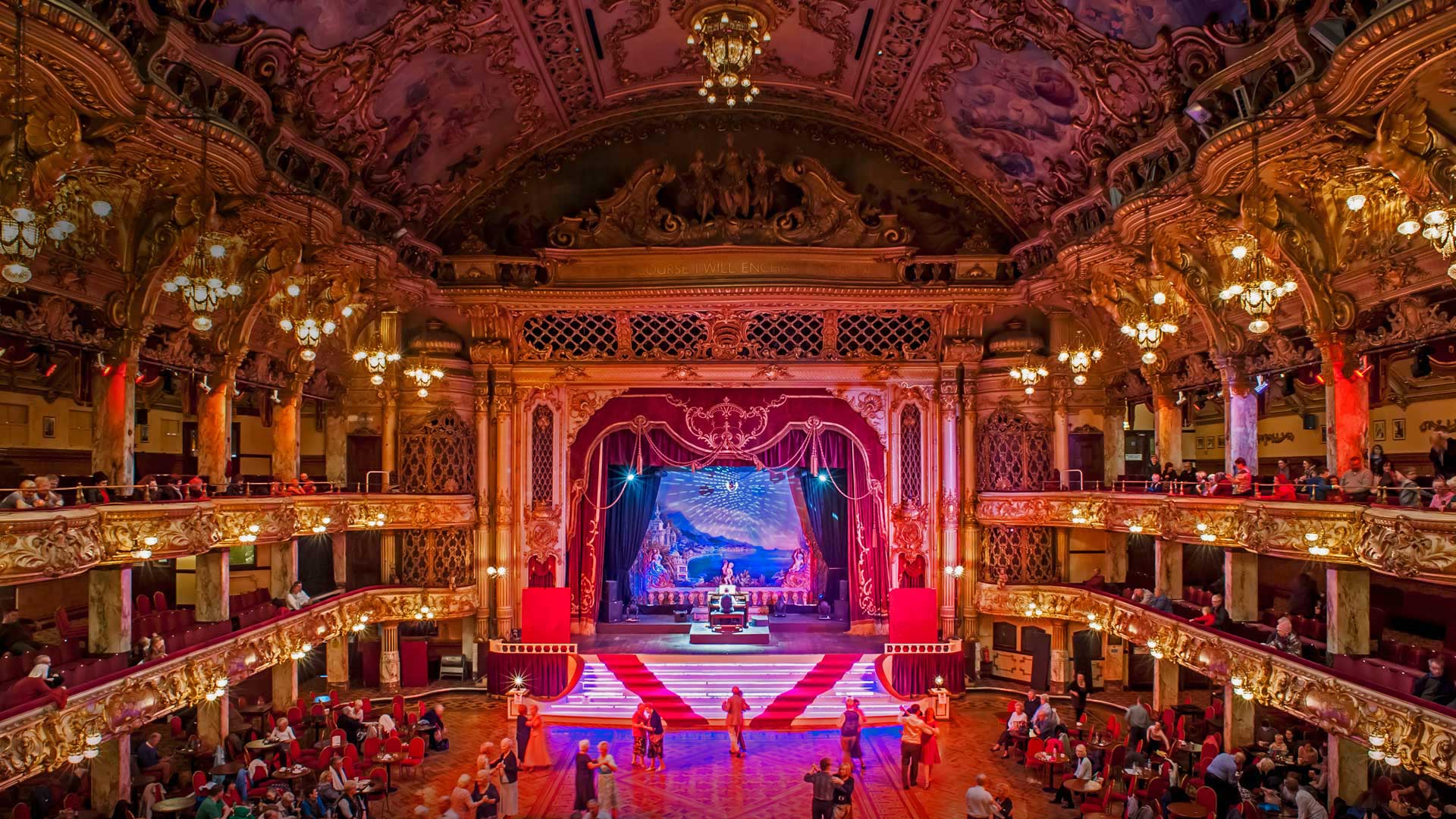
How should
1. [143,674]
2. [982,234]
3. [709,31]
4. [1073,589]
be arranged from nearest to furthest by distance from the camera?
[143,674] → [709,31] → [1073,589] → [982,234]

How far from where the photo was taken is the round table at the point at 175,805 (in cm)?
1218

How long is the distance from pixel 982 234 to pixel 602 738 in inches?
508

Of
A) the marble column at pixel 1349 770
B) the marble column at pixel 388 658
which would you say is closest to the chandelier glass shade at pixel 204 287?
the marble column at pixel 388 658

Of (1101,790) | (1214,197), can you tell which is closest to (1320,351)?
(1214,197)

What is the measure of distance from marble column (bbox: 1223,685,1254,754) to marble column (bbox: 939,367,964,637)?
274 inches

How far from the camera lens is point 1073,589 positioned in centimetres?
1969

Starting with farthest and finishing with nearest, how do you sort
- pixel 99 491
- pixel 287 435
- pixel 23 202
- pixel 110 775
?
pixel 287 435, pixel 110 775, pixel 99 491, pixel 23 202

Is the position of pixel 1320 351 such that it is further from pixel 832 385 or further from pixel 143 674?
pixel 143 674

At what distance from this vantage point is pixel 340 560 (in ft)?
66.7

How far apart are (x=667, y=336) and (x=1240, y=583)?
12.0m

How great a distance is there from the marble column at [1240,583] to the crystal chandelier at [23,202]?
51.1 feet

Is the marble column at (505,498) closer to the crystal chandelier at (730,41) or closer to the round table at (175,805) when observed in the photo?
the round table at (175,805)

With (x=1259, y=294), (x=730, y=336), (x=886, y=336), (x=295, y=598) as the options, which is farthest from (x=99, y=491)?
(x=886, y=336)

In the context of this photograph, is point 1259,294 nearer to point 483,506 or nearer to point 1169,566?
point 1169,566
